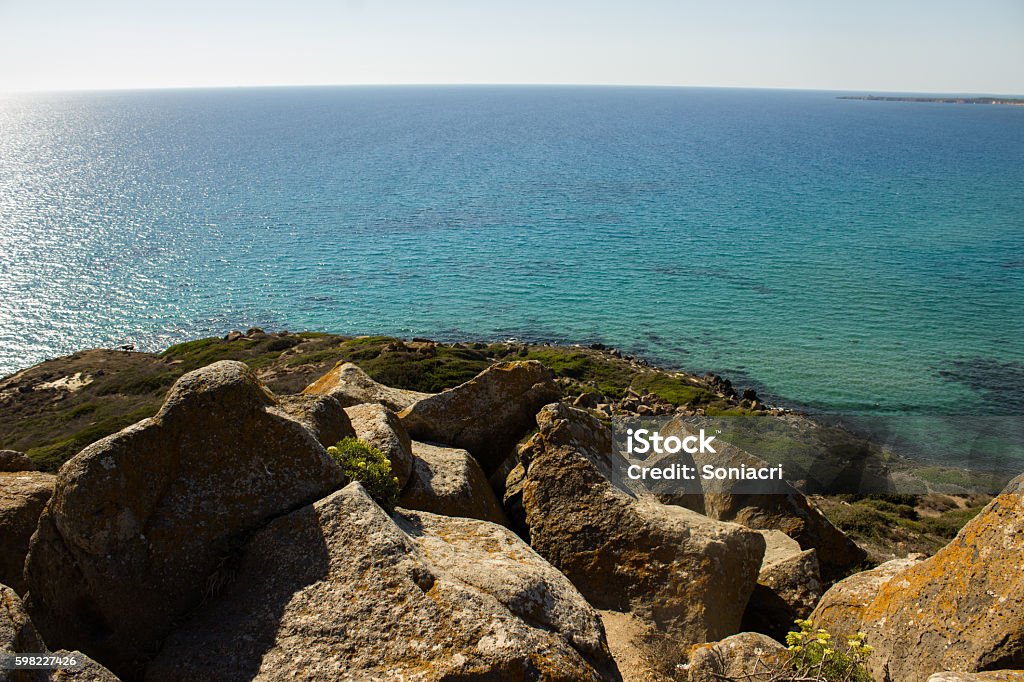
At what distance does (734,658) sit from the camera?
434 inches

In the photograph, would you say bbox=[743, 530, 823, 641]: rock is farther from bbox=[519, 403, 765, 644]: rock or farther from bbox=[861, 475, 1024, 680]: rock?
bbox=[861, 475, 1024, 680]: rock

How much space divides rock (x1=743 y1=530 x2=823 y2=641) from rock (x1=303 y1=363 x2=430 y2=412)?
409 inches

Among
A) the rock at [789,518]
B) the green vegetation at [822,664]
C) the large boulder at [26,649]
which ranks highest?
the large boulder at [26,649]

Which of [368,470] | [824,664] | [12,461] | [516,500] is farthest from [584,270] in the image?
[824,664]

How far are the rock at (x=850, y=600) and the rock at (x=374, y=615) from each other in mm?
5330

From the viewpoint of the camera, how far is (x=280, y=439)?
35.7 ft

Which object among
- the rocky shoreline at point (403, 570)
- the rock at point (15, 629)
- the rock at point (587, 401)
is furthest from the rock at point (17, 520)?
the rock at point (587, 401)

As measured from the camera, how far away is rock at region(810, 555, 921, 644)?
12.0 m

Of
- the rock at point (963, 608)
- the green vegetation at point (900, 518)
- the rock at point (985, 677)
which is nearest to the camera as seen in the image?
the rock at point (985, 677)

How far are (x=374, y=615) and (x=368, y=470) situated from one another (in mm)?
3639

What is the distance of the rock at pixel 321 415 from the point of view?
1359 centimetres

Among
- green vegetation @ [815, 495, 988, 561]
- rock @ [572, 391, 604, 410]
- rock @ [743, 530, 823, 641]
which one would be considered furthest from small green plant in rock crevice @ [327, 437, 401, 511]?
rock @ [572, 391, 604, 410]

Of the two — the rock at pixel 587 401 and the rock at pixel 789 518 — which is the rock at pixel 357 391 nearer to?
the rock at pixel 789 518

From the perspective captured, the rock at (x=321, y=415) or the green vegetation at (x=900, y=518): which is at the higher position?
the rock at (x=321, y=415)
